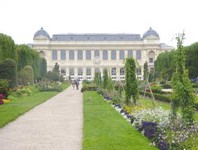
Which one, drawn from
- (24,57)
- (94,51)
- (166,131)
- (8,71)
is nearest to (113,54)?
(94,51)

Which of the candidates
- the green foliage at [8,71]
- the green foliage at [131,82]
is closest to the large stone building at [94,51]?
the green foliage at [8,71]

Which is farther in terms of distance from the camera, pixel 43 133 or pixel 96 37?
pixel 96 37

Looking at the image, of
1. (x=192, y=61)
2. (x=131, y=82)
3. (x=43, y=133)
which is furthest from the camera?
(x=192, y=61)

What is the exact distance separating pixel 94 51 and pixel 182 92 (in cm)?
10030

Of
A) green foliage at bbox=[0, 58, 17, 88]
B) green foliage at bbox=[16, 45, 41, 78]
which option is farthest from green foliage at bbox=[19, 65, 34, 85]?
green foliage at bbox=[0, 58, 17, 88]

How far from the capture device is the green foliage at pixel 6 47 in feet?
138

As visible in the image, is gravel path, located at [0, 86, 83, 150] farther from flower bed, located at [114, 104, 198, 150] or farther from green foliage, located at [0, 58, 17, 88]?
green foliage, located at [0, 58, 17, 88]

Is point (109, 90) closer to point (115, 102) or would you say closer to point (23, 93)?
point (23, 93)

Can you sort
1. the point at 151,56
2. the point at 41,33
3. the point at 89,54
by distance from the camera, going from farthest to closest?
the point at 89,54, the point at 151,56, the point at 41,33

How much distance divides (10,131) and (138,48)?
97.9m

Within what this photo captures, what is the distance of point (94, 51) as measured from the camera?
111562 mm

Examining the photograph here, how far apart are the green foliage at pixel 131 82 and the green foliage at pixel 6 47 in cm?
2324

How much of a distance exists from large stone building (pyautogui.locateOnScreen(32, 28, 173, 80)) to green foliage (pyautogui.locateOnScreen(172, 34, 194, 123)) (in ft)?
316

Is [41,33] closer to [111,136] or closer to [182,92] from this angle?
[111,136]
